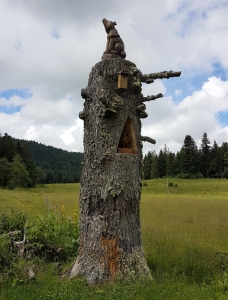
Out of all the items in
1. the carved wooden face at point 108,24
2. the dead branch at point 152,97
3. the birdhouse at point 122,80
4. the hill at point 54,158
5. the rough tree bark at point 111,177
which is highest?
the hill at point 54,158

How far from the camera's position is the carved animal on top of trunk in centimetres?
564

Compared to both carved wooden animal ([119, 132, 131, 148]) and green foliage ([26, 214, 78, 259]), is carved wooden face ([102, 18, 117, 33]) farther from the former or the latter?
green foliage ([26, 214, 78, 259])

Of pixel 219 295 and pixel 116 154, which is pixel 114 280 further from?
pixel 116 154

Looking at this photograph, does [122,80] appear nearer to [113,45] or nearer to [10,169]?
[113,45]

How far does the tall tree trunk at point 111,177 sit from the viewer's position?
16.3ft

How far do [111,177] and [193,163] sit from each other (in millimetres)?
59489

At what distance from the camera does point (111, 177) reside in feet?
16.8

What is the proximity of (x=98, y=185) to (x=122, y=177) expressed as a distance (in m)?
0.44

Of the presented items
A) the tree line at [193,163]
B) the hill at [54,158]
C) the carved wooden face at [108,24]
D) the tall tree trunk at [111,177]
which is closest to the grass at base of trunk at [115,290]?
the tall tree trunk at [111,177]

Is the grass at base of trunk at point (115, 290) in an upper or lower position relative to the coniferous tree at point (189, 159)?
lower

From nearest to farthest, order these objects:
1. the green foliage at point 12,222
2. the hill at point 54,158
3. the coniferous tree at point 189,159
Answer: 1. the green foliage at point 12,222
2. the coniferous tree at point 189,159
3. the hill at point 54,158

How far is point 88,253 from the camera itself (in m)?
5.08

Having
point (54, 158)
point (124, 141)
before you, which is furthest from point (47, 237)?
point (54, 158)

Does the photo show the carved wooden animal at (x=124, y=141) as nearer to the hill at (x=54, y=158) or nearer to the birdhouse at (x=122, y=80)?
the birdhouse at (x=122, y=80)
